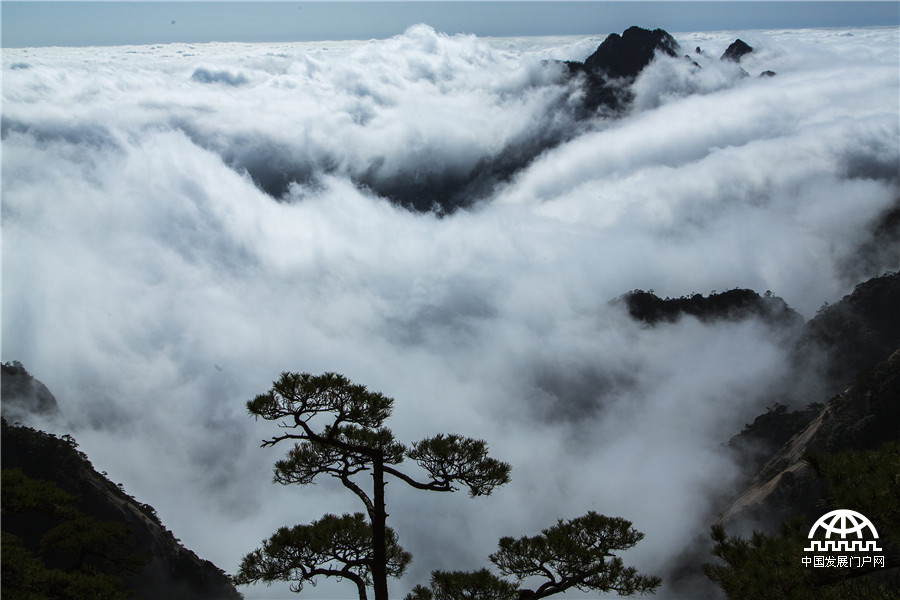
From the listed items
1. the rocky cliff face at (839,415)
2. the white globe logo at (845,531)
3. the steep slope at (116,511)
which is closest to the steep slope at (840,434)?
the rocky cliff face at (839,415)

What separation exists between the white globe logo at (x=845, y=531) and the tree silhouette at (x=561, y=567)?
110 inches

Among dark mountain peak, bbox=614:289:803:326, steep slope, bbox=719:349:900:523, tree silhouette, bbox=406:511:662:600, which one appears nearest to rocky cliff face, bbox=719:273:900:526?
steep slope, bbox=719:349:900:523

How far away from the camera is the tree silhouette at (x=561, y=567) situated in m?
8.87

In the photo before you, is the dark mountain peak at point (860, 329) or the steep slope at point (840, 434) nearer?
the steep slope at point (840, 434)

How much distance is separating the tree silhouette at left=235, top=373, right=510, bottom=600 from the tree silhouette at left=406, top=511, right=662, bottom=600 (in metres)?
1.16

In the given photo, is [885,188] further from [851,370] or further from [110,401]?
[110,401]

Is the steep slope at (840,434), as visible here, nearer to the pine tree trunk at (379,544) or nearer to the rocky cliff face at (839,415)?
the rocky cliff face at (839,415)

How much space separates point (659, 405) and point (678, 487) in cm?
3895

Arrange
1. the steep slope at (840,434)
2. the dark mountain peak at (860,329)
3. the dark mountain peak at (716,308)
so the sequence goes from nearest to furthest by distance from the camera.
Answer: the steep slope at (840,434), the dark mountain peak at (860,329), the dark mountain peak at (716,308)

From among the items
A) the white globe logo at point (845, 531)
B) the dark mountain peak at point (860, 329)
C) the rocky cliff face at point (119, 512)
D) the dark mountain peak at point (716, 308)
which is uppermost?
the dark mountain peak at point (716, 308)

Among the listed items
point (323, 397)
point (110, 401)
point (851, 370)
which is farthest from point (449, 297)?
point (323, 397)

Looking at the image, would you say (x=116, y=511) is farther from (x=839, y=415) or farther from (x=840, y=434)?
(x=839, y=415)

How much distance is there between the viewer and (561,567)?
8.91 meters

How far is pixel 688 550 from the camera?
152 feet
